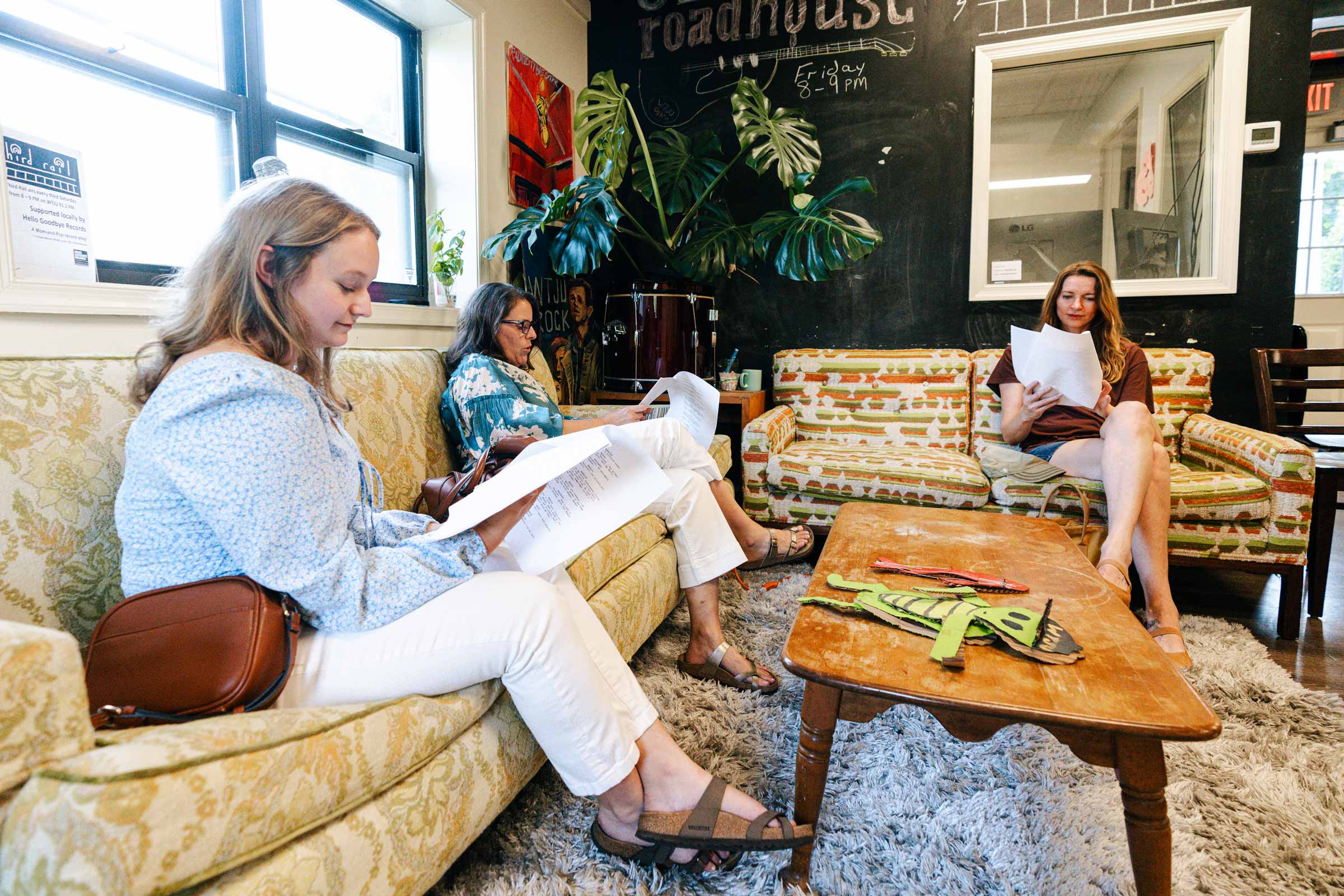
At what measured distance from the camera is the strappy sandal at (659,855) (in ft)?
3.50

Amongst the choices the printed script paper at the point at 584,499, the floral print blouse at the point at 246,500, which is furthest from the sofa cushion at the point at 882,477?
the floral print blouse at the point at 246,500

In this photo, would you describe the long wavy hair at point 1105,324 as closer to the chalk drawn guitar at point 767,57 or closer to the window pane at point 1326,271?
the chalk drawn guitar at point 767,57

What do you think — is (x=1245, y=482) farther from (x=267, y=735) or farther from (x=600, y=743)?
(x=267, y=735)

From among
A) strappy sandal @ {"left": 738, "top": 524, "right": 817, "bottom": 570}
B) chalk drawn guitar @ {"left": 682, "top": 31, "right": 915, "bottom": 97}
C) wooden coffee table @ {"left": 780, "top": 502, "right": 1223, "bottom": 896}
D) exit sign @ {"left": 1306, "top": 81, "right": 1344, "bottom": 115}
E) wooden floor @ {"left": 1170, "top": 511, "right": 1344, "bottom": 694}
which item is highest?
exit sign @ {"left": 1306, "top": 81, "right": 1344, "bottom": 115}

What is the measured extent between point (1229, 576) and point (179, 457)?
3253 millimetres

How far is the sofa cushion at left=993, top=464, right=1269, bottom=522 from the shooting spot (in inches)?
82.7

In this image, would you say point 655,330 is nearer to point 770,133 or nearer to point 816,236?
point 816,236

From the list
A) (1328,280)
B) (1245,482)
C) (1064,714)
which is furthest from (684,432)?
(1328,280)

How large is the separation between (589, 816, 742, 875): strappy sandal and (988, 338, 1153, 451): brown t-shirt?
6.16ft

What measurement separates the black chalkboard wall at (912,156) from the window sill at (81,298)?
2444 mm

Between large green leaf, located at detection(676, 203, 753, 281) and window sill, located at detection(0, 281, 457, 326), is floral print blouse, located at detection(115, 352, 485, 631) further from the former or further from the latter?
large green leaf, located at detection(676, 203, 753, 281)

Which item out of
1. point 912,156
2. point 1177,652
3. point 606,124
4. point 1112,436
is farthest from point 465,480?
point 912,156

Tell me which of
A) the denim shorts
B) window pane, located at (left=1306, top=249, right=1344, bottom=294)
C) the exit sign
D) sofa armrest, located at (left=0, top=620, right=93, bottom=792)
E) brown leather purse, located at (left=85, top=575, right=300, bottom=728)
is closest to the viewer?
sofa armrest, located at (left=0, top=620, right=93, bottom=792)

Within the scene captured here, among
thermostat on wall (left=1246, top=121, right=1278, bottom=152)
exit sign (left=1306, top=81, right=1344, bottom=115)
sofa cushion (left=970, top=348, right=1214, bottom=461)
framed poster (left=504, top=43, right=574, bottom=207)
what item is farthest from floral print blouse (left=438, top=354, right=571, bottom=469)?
exit sign (left=1306, top=81, right=1344, bottom=115)
